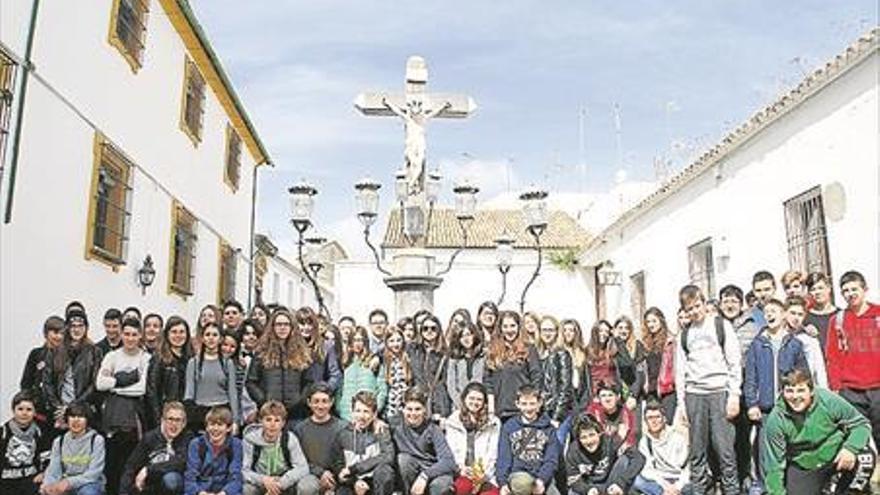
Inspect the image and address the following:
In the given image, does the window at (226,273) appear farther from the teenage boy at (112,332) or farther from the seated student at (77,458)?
the seated student at (77,458)

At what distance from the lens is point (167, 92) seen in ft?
33.6

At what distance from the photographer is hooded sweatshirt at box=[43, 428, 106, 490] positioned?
5.29 m

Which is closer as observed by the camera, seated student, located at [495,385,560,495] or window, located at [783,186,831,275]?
seated student, located at [495,385,560,495]

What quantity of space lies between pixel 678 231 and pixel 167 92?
7.51m

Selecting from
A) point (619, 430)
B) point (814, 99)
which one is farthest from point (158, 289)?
point (814, 99)

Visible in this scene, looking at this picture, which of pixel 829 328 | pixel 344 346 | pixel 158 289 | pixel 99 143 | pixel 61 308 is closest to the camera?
pixel 829 328

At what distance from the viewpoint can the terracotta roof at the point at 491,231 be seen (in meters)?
22.7

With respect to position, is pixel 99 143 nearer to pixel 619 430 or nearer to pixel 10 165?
pixel 10 165

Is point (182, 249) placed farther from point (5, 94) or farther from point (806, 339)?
point (806, 339)

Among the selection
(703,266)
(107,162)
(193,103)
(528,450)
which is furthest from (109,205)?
(703,266)

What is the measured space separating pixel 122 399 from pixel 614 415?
3.59 meters

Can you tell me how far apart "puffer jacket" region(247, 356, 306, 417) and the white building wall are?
17.0 feet

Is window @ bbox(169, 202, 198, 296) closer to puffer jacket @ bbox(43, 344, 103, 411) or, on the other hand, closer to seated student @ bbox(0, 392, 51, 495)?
puffer jacket @ bbox(43, 344, 103, 411)

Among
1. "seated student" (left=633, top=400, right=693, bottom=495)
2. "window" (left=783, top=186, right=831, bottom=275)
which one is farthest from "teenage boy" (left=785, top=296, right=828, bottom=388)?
"window" (left=783, top=186, right=831, bottom=275)
